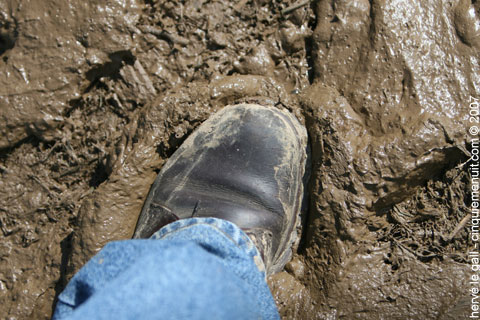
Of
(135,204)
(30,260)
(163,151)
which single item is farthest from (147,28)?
(30,260)

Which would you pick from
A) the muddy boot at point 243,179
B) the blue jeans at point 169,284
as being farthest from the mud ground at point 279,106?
the blue jeans at point 169,284

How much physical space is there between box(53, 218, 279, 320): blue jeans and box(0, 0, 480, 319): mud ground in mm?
609

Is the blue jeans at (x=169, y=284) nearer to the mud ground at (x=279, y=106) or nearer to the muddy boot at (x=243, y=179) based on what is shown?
the muddy boot at (x=243, y=179)

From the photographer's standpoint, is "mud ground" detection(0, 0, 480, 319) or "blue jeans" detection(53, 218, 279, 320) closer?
"blue jeans" detection(53, 218, 279, 320)

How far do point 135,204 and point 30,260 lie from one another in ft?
1.83

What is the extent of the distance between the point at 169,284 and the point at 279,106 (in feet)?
3.37

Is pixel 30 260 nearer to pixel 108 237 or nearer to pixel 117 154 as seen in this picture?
pixel 108 237

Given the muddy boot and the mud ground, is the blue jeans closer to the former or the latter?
the muddy boot

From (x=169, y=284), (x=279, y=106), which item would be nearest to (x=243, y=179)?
(x=279, y=106)

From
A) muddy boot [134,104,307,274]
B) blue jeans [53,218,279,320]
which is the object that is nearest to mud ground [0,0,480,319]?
muddy boot [134,104,307,274]

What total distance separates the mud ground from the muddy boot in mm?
87

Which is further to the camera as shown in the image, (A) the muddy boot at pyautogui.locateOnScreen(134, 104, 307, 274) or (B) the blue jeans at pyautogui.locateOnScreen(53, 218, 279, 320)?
(A) the muddy boot at pyautogui.locateOnScreen(134, 104, 307, 274)

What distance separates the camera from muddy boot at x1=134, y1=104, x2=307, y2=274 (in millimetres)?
1377

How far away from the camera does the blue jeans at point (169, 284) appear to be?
0.77 m
